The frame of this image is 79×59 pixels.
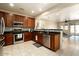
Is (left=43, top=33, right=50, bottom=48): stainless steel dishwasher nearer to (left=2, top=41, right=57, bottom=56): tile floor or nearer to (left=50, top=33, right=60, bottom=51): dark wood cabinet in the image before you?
(left=50, top=33, right=60, bottom=51): dark wood cabinet

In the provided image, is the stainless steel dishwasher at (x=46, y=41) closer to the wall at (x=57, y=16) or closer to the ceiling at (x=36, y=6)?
the wall at (x=57, y=16)

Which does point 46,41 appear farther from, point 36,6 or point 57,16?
point 36,6

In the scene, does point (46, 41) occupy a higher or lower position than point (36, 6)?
lower

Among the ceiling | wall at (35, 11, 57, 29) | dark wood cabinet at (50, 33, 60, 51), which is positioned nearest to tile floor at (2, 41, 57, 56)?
dark wood cabinet at (50, 33, 60, 51)

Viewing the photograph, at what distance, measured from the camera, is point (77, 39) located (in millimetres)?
1882

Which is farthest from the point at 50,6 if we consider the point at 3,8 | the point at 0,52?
the point at 0,52

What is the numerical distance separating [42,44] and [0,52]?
1.42m

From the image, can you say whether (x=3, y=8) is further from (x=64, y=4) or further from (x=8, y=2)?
(x=64, y=4)

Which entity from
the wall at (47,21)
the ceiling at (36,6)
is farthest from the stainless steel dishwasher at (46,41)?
the ceiling at (36,6)

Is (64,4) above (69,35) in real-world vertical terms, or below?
above

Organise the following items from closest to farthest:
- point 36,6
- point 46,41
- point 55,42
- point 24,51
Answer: point 36,6, point 24,51, point 55,42, point 46,41

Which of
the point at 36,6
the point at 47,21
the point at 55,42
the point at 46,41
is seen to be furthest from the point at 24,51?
the point at 36,6

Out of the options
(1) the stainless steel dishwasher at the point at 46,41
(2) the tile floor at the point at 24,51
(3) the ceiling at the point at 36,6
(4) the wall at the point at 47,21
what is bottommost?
(2) the tile floor at the point at 24,51

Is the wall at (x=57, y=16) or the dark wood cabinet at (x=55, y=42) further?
the dark wood cabinet at (x=55, y=42)
